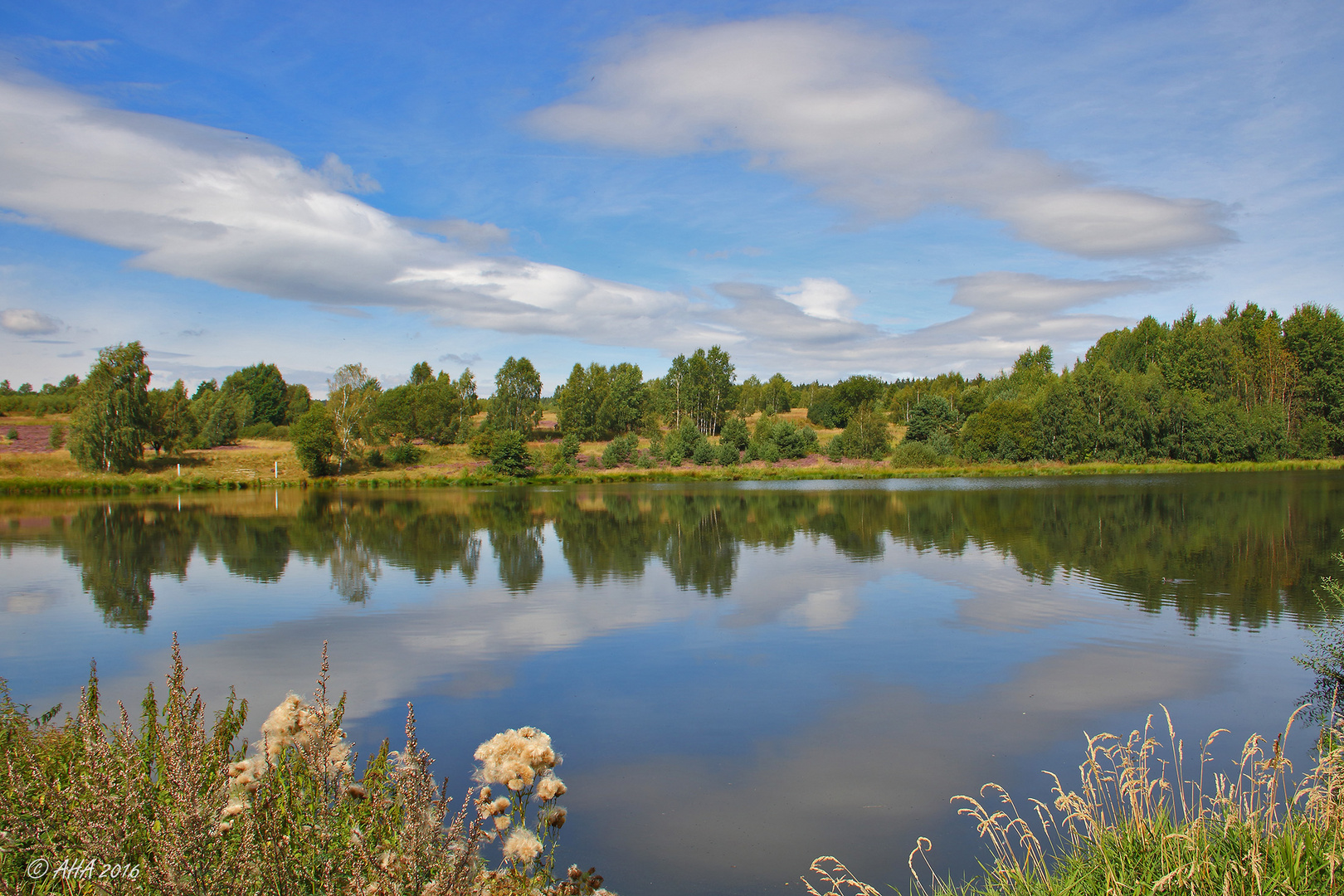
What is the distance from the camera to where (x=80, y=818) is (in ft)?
8.38

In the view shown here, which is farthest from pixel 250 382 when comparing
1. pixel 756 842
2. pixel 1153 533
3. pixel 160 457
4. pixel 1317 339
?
pixel 1317 339

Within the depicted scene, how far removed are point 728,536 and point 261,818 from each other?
21557 mm

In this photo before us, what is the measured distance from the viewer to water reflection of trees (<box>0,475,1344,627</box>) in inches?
Result: 625

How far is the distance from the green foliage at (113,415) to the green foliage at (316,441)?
926 centimetres

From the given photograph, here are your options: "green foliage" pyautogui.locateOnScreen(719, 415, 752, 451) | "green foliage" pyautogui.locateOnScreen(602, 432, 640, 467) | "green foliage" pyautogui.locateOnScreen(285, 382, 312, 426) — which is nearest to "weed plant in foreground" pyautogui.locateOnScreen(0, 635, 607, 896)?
"green foliage" pyautogui.locateOnScreen(602, 432, 640, 467)

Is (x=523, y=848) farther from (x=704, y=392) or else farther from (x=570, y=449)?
(x=704, y=392)

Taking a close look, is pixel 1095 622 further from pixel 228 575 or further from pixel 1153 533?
pixel 228 575

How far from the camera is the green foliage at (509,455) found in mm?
57594

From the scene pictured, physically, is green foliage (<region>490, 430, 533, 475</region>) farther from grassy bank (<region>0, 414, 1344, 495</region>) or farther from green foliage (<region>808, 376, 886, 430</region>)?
green foliage (<region>808, 376, 886, 430</region>)

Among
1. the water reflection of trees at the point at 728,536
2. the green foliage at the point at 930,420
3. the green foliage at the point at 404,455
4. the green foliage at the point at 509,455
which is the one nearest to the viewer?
the water reflection of trees at the point at 728,536

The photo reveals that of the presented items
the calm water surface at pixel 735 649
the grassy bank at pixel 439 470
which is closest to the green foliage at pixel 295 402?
the grassy bank at pixel 439 470

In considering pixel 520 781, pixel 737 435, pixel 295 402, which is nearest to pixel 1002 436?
pixel 737 435

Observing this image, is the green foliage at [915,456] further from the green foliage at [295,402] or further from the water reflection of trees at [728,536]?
the green foliage at [295,402]

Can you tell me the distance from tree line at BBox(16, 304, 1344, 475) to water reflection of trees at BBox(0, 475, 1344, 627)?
19990 mm
